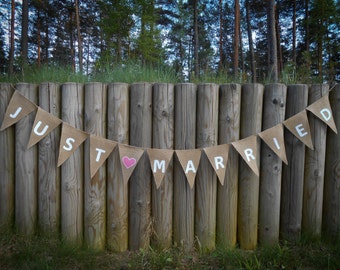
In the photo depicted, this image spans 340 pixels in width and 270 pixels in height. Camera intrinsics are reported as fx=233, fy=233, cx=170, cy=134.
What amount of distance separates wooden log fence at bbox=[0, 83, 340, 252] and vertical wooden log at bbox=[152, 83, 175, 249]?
0.01m

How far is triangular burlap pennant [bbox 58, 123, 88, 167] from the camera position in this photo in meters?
2.34

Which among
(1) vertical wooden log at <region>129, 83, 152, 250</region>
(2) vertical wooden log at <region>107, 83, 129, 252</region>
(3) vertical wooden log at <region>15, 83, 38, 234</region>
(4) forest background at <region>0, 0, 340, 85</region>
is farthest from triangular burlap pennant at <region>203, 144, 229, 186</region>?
(4) forest background at <region>0, 0, 340, 85</region>

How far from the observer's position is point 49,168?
2.45m

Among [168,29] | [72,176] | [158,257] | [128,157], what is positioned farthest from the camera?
[168,29]

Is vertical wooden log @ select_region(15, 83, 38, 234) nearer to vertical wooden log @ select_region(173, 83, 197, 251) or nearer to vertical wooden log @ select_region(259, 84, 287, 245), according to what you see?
vertical wooden log @ select_region(173, 83, 197, 251)

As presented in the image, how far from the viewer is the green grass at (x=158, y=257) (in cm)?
216

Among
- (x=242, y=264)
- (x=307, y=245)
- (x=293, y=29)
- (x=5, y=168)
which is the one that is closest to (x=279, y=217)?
(x=307, y=245)

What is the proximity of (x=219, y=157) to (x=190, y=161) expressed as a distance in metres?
0.30

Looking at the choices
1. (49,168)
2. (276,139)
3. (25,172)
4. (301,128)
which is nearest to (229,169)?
(276,139)

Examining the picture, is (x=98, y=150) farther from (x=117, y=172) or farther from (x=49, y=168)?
(x=49, y=168)

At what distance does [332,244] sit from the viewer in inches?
95.3

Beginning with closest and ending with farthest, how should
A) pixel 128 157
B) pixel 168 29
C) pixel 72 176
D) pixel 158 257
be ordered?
pixel 158 257
pixel 128 157
pixel 72 176
pixel 168 29

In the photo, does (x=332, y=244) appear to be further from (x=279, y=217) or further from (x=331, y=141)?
(x=331, y=141)

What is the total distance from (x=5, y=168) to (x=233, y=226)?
8.32 feet
